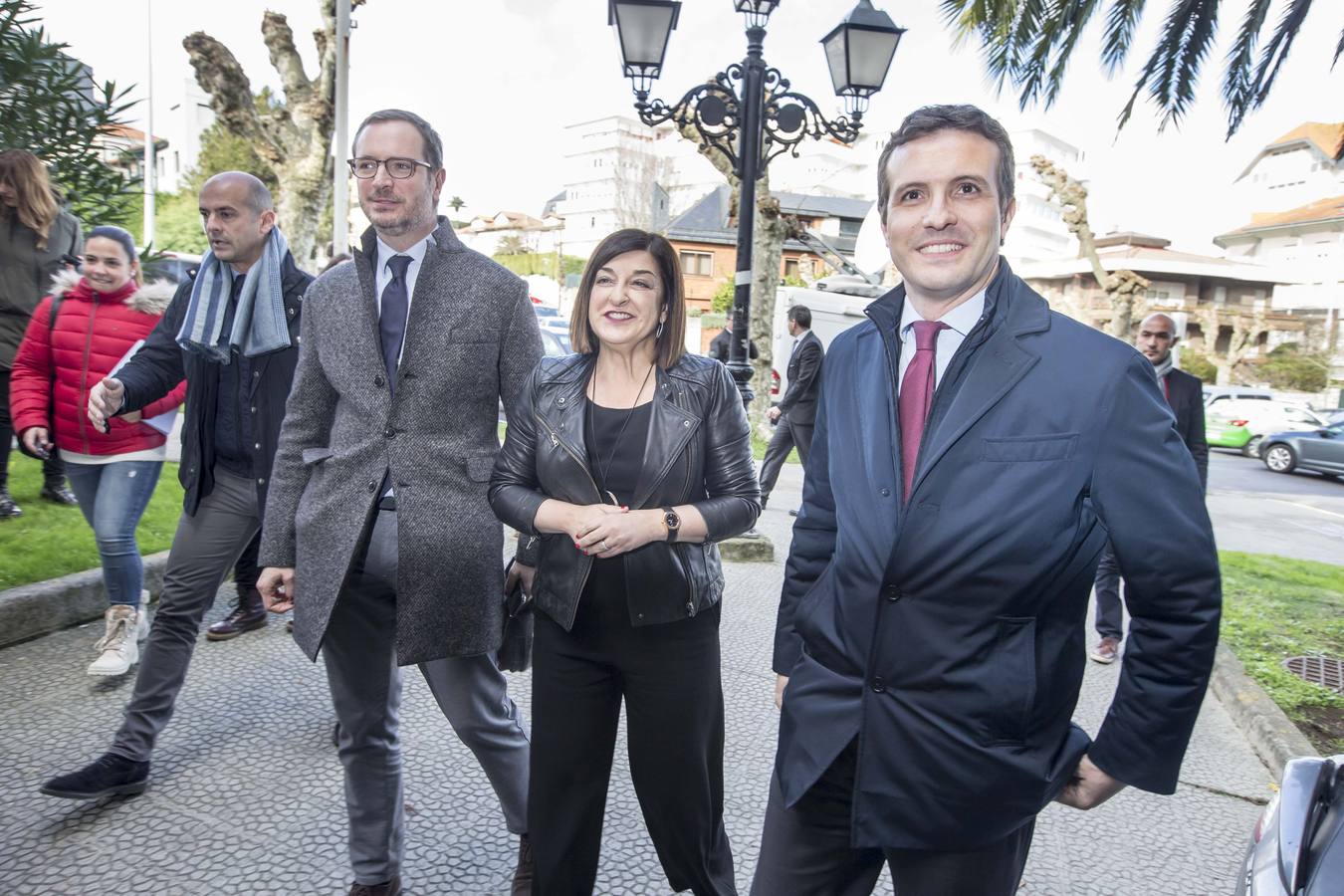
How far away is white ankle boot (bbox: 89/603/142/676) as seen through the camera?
404cm

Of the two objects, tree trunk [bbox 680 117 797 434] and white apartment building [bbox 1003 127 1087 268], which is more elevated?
white apartment building [bbox 1003 127 1087 268]

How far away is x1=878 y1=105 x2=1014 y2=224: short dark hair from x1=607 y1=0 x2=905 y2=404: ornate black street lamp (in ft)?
15.8

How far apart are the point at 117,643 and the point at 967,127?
4.28m

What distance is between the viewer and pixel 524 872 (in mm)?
2637

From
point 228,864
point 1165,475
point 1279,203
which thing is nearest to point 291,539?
point 228,864

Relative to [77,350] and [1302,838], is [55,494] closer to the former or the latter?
[77,350]

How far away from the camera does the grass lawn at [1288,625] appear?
4.58 m

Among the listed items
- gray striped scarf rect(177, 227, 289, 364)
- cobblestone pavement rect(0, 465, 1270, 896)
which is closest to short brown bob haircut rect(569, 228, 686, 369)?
gray striped scarf rect(177, 227, 289, 364)

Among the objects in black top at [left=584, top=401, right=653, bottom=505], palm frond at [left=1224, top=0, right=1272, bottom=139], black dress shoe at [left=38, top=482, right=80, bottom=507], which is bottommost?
black dress shoe at [left=38, top=482, right=80, bottom=507]

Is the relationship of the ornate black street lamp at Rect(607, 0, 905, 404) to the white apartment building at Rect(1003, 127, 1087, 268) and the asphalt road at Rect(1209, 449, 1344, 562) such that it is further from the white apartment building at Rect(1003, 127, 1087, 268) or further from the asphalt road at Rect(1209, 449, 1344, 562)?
the white apartment building at Rect(1003, 127, 1087, 268)

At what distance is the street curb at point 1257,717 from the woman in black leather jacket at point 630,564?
7.80ft

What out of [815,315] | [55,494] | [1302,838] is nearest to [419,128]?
[1302,838]

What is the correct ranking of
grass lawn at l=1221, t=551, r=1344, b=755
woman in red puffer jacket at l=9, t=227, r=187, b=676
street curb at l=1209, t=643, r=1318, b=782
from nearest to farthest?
woman in red puffer jacket at l=9, t=227, r=187, b=676
street curb at l=1209, t=643, r=1318, b=782
grass lawn at l=1221, t=551, r=1344, b=755

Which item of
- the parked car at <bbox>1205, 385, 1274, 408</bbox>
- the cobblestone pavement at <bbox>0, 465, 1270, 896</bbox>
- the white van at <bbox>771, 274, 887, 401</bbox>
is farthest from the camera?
the parked car at <bbox>1205, 385, 1274, 408</bbox>
